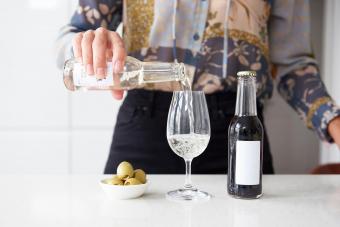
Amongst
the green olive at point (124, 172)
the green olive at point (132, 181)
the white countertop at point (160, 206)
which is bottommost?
the white countertop at point (160, 206)

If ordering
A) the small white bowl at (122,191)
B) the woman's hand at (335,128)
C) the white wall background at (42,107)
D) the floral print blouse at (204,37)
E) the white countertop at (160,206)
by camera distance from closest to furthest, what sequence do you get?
the white countertop at (160,206), the small white bowl at (122,191), the woman's hand at (335,128), the floral print blouse at (204,37), the white wall background at (42,107)

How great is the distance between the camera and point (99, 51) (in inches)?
31.1

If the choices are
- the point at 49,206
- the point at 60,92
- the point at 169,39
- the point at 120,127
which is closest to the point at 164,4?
the point at 169,39

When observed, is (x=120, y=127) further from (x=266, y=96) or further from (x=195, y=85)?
(x=266, y=96)

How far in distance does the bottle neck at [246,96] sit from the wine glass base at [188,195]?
6.0 inches

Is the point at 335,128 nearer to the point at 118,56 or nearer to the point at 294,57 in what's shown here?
the point at 294,57

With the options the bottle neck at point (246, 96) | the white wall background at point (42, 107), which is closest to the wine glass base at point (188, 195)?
the bottle neck at point (246, 96)

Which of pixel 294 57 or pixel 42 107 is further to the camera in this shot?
pixel 42 107

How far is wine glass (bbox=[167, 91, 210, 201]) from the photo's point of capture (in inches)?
31.0

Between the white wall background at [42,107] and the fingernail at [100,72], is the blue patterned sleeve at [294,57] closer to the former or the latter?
the fingernail at [100,72]

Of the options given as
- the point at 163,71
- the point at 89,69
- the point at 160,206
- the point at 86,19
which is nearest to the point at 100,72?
the point at 89,69

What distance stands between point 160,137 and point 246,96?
0.42 m

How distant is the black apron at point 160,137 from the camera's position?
1.14 metres

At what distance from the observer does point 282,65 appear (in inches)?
50.1
